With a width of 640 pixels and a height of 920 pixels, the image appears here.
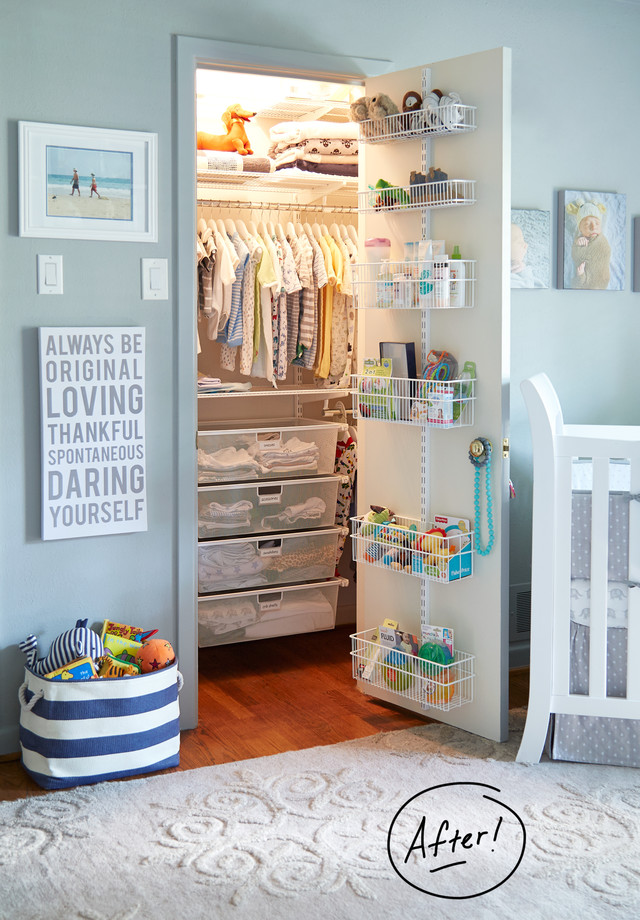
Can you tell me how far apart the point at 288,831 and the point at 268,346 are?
1.98m

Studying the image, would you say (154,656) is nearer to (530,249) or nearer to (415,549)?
(415,549)

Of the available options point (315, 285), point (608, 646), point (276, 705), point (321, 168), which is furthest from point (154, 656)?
point (321, 168)

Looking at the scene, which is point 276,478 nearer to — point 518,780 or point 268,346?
point 268,346

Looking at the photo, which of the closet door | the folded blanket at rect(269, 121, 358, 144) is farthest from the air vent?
the folded blanket at rect(269, 121, 358, 144)

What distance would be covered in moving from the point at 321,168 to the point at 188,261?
1097 millimetres

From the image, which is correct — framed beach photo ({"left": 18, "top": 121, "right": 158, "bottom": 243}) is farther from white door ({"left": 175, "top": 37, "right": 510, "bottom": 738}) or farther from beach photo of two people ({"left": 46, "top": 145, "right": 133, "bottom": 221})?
white door ({"left": 175, "top": 37, "right": 510, "bottom": 738})

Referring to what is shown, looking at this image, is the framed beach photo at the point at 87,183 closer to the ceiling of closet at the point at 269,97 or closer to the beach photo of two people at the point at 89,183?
the beach photo of two people at the point at 89,183

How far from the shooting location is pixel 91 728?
2.65 metres

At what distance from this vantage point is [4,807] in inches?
99.8

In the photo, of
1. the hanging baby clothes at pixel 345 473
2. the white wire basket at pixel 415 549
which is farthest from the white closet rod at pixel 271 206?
the white wire basket at pixel 415 549

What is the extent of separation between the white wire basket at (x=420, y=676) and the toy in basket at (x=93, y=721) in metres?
0.76

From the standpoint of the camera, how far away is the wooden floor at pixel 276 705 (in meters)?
2.95

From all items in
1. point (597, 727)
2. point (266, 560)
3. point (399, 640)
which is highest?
point (266, 560)

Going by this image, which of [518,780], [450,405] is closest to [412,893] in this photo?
[518,780]
